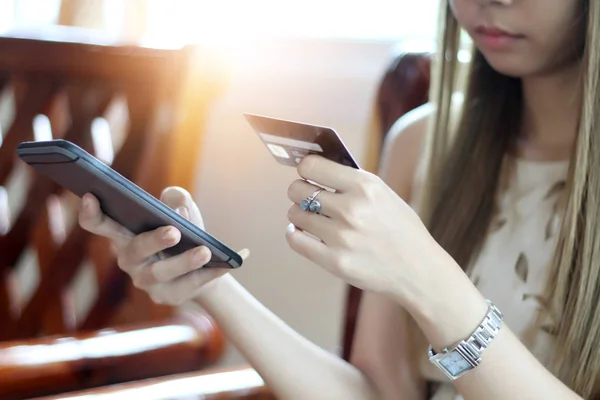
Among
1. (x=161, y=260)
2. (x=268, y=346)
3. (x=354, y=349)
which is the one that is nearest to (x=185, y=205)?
(x=161, y=260)

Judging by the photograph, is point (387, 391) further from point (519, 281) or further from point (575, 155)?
point (575, 155)

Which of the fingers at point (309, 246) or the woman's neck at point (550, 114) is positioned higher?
the woman's neck at point (550, 114)

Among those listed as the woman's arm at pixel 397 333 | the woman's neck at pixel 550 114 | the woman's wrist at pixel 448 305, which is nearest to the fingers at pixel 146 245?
the woman's wrist at pixel 448 305

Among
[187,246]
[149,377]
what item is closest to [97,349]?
[149,377]

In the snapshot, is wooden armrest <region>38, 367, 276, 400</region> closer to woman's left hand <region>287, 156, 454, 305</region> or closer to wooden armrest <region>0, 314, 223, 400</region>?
wooden armrest <region>0, 314, 223, 400</region>

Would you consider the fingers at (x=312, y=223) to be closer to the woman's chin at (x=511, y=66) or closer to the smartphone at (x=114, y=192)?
the smartphone at (x=114, y=192)

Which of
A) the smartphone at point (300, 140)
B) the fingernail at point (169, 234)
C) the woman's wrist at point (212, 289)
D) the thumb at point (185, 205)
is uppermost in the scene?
the smartphone at point (300, 140)

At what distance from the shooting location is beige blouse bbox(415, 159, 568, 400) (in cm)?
78

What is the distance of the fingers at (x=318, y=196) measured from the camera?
1.83 ft

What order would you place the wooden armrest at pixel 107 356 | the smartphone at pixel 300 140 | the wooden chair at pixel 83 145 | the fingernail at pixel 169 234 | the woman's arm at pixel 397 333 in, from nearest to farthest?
the smartphone at pixel 300 140 → the fingernail at pixel 169 234 → the wooden armrest at pixel 107 356 → the woman's arm at pixel 397 333 → the wooden chair at pixel 83 145

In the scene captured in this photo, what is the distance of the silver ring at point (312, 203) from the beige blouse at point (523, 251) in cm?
34

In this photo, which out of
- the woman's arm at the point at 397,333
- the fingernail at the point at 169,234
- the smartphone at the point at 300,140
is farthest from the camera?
the woman's arm at the point at 397,333

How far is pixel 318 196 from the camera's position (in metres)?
0.57

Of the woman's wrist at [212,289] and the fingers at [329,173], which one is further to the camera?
the woman's wrist at [212,289]
